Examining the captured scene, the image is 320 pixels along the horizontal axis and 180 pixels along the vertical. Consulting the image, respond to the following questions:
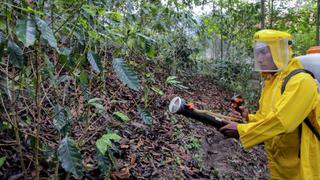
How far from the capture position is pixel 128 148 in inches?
142

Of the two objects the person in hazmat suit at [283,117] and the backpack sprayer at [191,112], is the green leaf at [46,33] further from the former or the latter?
the person in hazmat suit at [283,117]

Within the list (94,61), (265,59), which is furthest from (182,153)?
(94,61)

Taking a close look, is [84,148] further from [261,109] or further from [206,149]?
[206,149]

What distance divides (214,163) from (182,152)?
21.0 inches

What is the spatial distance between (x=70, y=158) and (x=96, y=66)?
51 centimetres

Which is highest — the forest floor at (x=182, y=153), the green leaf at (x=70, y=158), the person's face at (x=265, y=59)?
the person's face at (x=265, y=59)

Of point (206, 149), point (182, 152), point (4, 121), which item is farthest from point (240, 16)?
point (4, 121)

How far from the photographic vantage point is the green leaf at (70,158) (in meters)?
1.94

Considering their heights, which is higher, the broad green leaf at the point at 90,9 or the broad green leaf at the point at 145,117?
the broad green leaf at the point at 90,9

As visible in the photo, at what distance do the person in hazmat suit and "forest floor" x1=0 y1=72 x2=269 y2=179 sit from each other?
1.02 meters

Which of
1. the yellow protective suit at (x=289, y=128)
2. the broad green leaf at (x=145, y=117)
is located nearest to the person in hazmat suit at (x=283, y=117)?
the yellow protective suit at (x=289, y=128)

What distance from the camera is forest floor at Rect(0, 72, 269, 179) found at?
2.73 metres

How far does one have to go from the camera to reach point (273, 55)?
2551mm

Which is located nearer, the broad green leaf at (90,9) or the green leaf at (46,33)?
the green leaf at (46,33)
